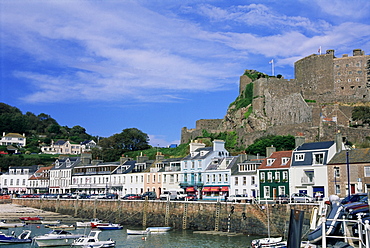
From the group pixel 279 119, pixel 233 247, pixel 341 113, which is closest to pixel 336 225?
Result: pixel 233 247

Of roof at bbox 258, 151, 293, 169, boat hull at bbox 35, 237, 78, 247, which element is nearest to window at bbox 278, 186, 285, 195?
roof at bbox 258, 151, 293, 169

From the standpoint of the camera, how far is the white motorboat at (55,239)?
36656mm

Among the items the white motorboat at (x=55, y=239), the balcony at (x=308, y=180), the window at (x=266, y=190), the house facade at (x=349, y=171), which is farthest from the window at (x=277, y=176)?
the white motorboat at (x=55, y=239)

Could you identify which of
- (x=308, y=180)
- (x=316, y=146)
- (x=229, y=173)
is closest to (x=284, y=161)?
(x=308, y=180)

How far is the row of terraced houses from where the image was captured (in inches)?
1724

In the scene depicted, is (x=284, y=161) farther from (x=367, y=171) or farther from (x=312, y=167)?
(x=367, y=171)

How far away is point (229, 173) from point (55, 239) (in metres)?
23.7

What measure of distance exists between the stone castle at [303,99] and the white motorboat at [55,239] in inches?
1746

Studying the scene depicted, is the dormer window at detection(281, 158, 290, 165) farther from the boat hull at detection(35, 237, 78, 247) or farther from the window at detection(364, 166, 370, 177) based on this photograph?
the boat hull at detection(35, 237, 78, 247)

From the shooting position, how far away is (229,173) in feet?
177

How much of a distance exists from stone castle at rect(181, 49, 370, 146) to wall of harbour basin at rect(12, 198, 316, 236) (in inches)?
1293

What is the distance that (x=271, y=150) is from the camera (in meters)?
52.9

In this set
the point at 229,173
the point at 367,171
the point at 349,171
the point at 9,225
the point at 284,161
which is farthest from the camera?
the point at 229,173

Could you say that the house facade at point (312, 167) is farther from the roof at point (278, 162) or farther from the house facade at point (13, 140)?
the house facade at point (13, 140)
